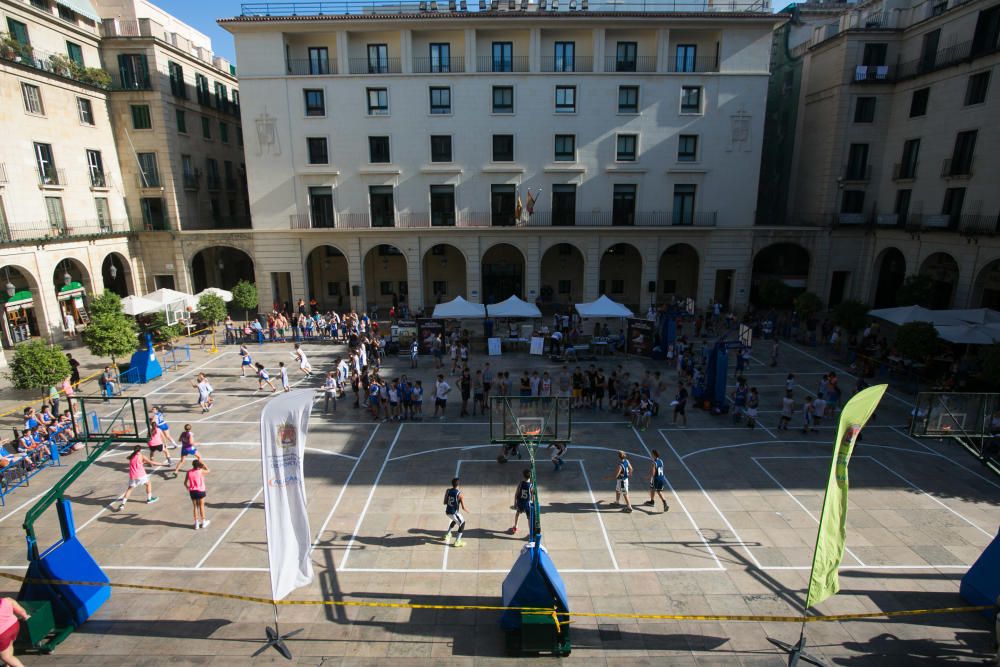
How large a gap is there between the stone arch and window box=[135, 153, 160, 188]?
1784 cm

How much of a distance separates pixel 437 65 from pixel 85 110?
68.5 ft

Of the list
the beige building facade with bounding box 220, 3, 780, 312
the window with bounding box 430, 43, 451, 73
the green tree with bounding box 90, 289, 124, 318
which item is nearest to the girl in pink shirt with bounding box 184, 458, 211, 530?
the green tree with bounding box 90, 289, 124, 318

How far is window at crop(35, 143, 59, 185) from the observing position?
2956cm

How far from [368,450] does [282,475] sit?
28.6ft

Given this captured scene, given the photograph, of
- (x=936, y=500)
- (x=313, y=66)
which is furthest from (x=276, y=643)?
(x=313, y=66)

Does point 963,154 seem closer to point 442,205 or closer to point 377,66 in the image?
point 442,205

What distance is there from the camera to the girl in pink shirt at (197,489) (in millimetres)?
13047

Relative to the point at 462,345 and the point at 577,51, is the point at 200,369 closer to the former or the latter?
the point at 462,345

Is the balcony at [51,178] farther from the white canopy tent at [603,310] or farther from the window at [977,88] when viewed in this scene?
the window at [977,88]

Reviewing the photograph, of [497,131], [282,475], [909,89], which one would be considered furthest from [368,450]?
[909,89]

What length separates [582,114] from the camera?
35.1 m

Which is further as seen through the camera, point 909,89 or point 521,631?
point 909,89

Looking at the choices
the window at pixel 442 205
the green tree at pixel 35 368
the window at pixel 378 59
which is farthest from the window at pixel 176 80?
the green tree at pixel 35 368

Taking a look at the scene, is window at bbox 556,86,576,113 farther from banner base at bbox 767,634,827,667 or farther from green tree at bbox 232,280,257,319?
banner base at bbox 767,634,827,667
